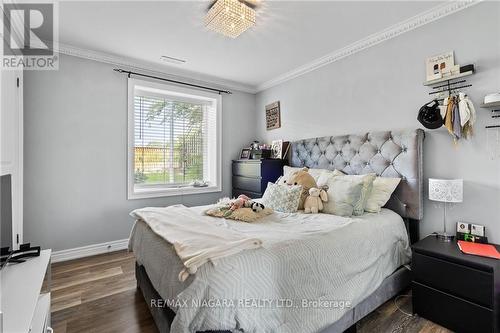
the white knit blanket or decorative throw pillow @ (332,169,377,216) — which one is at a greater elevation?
decorative throw pillow @ (332,169,377,216)

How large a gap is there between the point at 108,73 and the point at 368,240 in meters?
3.51

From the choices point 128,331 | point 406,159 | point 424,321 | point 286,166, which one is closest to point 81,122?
point 128,331

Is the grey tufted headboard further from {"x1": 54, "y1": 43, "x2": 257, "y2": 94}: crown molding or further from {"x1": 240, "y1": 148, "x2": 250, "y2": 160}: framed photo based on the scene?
{"x1": 54, "y1": 43, "x2": 257, "y2": 94}: crown molding

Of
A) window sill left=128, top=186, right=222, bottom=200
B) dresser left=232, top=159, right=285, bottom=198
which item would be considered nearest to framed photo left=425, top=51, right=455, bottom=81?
dresser left=232, top=159, right=285, bottom=198

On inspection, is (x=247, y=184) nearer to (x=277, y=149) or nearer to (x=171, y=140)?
(x=277, y=149)

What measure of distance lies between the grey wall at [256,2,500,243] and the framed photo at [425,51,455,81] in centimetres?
5

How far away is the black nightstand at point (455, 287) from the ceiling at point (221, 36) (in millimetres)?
2093

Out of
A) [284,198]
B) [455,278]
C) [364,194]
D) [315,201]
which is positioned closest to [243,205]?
[284,198]

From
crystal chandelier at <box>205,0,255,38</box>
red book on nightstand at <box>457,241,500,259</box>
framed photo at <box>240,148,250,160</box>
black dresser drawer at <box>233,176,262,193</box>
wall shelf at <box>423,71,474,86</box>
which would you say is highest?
crystal chandelier at <box>205,0,255,38</box>

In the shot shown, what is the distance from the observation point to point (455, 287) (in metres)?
1.65

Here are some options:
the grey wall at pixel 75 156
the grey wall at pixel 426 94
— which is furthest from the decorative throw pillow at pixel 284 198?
the grey wall at pixel 75 156

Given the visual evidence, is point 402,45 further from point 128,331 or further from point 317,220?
point 128,331

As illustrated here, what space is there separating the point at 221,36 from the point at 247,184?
2.10m

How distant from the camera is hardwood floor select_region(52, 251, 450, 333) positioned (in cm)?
173
